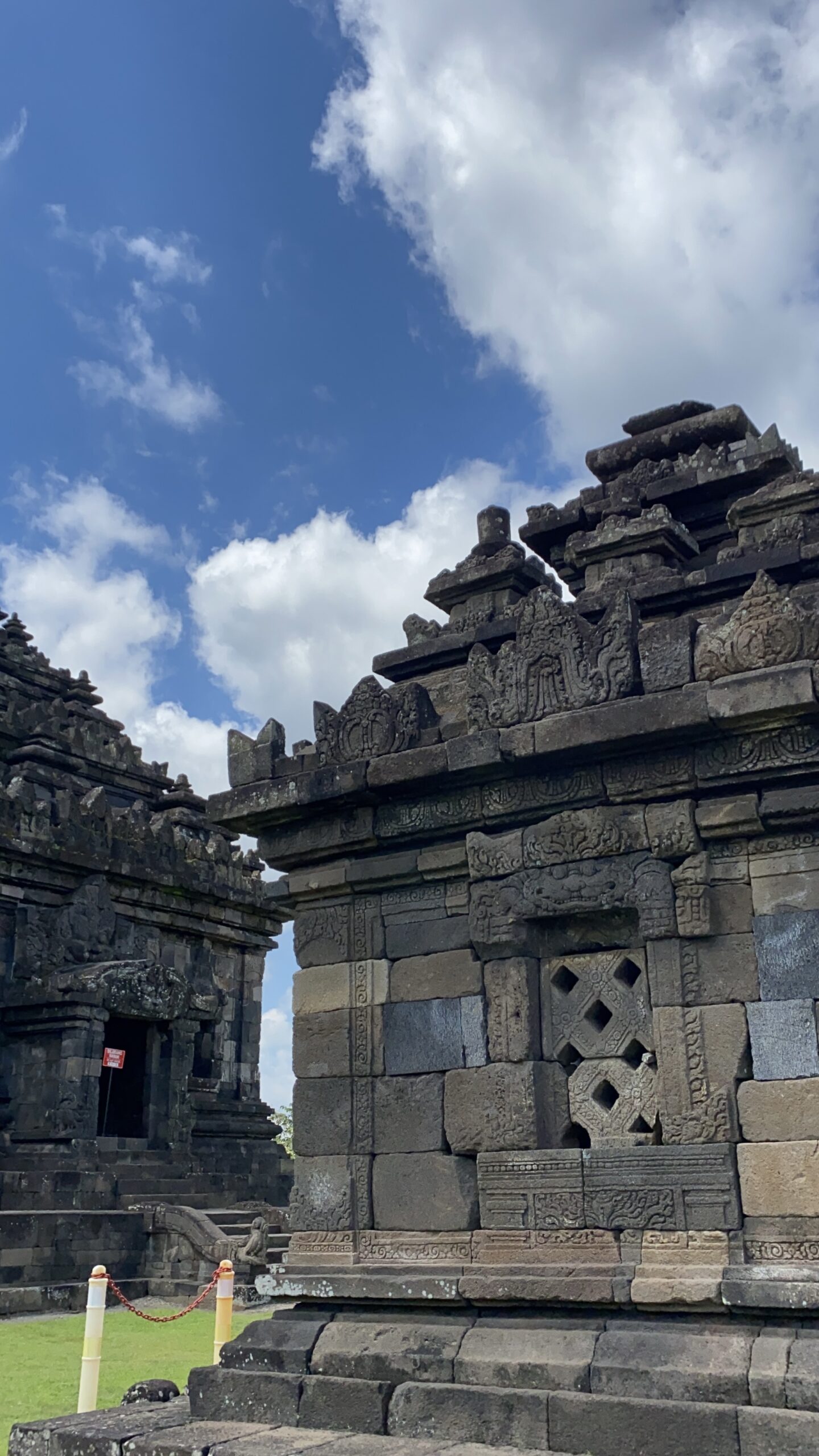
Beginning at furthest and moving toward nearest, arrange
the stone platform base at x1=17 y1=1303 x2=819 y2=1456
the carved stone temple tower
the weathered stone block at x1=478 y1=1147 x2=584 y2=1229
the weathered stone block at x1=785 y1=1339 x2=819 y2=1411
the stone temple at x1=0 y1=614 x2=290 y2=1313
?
the stone temple at x1=0 y1=614 x2=290 y2=1313
the weathered stone block at x1=478 y1=1147 x2=584 y2=1229
the carved stone temple tower
the stone platform base at x1=17 y1=1303 x2=819 y2=1456
the weathered stone block at x1=785 y1=1339 x2=819 y2=1411

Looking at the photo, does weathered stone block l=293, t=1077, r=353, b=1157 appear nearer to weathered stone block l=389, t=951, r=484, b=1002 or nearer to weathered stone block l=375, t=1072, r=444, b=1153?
weathered stone block l=375, t=1072, r=444, b=1153

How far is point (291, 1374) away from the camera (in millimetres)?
6422

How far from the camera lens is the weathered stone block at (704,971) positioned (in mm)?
6070

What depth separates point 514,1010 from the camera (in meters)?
6.66

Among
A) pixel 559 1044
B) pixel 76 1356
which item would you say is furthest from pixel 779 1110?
pixel 76 1356

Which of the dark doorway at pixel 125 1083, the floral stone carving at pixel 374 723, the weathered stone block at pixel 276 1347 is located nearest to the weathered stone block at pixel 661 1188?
the weathered stone block at pixel 276 1347

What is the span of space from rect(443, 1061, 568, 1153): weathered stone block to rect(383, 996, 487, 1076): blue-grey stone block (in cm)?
13

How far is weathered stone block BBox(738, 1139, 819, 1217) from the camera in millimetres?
5656

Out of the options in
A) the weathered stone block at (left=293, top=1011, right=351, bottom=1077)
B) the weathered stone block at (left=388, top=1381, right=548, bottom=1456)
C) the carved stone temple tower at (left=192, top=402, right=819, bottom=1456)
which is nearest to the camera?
the weathered stone block at (left=388, top=1381, right=548, bottom=1456)

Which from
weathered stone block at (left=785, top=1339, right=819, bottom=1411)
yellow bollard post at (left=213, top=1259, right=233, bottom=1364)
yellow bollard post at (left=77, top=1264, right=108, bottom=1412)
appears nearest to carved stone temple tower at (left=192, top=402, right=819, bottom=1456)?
weathered stone block at (left=785, top=1339, right=819, bottom=1411)

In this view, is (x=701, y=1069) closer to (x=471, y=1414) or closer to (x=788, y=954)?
(x=788, y=954)

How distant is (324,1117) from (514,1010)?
132 cm

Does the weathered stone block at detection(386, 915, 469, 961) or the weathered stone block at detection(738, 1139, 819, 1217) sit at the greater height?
the weathered stone block at detection(386, 915, 469, 961)

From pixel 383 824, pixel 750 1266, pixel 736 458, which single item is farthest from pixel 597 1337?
pixel 736 458
